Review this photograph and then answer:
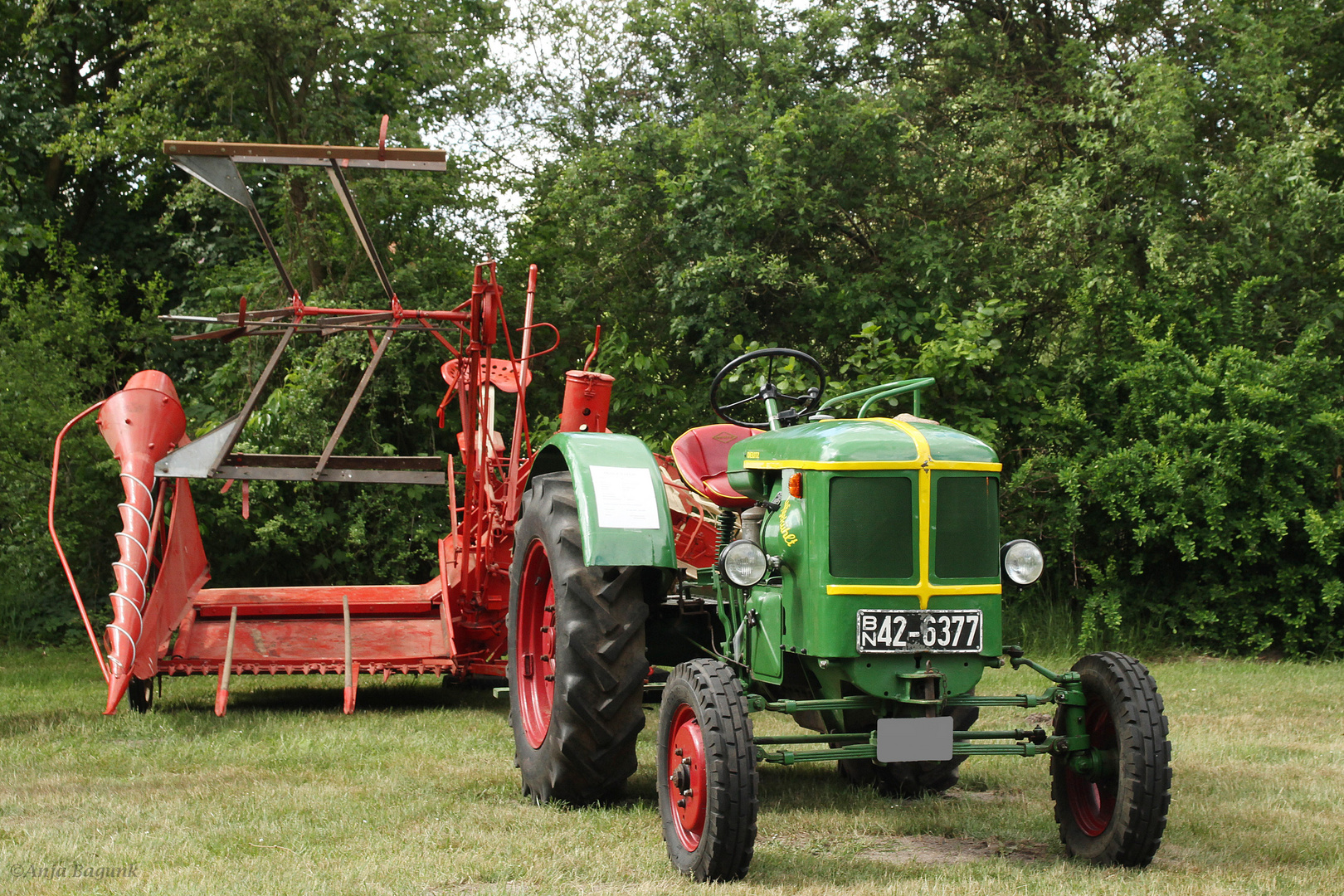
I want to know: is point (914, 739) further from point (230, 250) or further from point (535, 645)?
point (230, 250)

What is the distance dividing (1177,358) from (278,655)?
6.45 metres

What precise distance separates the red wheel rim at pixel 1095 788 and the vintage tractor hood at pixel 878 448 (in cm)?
87

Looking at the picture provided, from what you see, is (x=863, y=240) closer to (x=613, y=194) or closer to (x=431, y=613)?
(x=613, y=194)

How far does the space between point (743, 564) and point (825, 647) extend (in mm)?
351

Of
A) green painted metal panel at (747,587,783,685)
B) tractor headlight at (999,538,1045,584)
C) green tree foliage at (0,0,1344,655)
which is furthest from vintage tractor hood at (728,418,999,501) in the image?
green tree foliage at (0,0,1344,655)

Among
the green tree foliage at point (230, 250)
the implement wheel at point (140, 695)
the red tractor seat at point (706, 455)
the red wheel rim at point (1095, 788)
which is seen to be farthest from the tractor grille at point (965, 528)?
the green tree foliage at point (230, 250)

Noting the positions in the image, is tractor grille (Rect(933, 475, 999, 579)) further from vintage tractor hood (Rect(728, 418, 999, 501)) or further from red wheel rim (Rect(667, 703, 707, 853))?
red wheel rim (Rect(667, 703, 707, 853))

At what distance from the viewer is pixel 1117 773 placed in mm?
3902

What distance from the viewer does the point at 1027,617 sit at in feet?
31.1

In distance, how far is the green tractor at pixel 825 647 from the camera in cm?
371

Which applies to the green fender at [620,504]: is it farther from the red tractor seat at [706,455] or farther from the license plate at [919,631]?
the license plate at [919,631]

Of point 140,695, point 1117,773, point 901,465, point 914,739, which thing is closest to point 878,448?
point 901,465

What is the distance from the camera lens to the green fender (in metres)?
4.47

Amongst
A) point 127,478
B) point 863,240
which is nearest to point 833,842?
point 127,478
